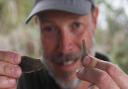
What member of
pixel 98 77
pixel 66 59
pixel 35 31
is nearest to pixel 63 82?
pixel 66 59

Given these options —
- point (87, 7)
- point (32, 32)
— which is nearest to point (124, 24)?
point (32, 32)

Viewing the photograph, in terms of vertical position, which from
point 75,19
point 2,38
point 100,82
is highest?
point 75,19

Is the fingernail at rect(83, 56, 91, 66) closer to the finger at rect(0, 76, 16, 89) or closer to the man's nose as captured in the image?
the finger at rect(0, 76, 16, 89)

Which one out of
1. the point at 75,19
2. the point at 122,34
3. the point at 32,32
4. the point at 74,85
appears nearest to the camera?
the point at 74,85

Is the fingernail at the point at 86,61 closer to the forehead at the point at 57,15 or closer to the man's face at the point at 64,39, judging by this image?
the man's face at the point at 64,39

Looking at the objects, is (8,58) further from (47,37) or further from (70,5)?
(70,5)

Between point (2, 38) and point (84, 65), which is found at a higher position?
point (84, 65)
